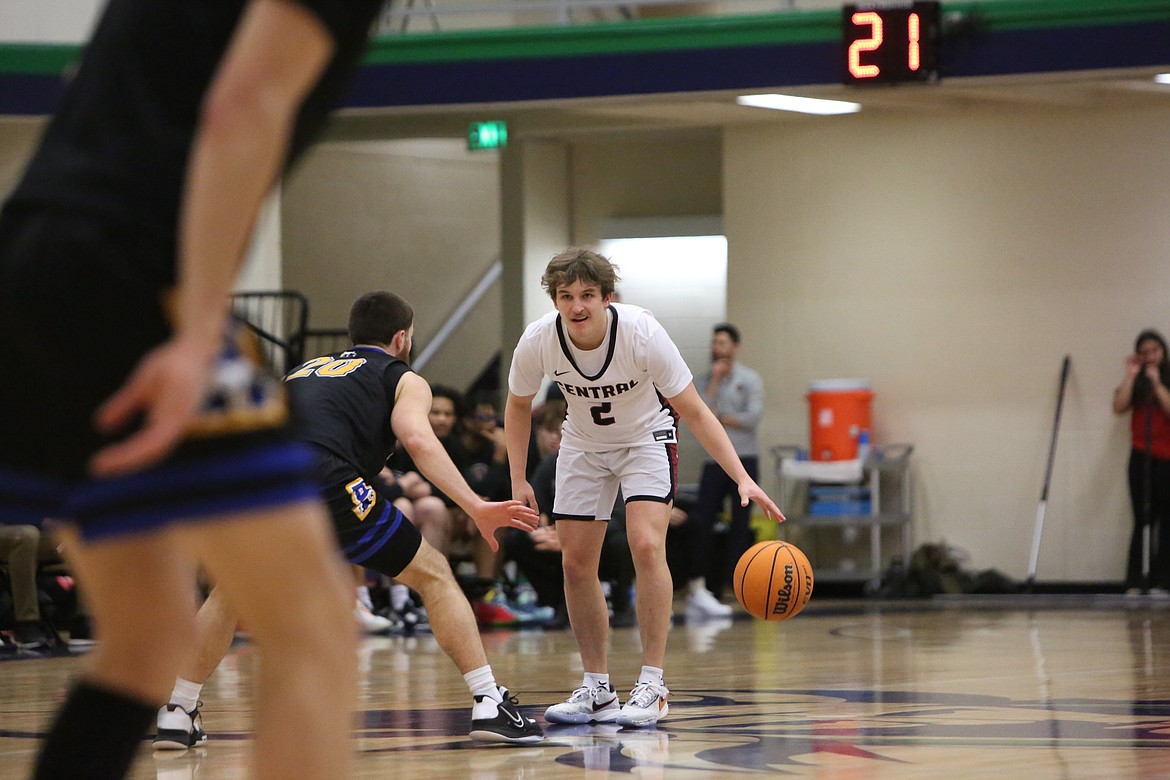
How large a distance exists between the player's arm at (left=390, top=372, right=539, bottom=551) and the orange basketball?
1347 mm

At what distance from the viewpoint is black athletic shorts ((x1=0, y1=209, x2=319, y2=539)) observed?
163cm

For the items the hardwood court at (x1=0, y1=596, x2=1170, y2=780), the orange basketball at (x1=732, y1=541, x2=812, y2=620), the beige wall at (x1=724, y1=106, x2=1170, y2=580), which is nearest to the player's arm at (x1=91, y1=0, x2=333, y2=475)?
the hardwood court at (x1=0, y1=596, x2=1170, y2=780)

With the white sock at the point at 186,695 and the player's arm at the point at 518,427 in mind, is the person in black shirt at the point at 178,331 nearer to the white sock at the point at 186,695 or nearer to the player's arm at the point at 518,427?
the white sock at the point at 186,695

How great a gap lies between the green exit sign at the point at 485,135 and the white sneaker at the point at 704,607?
4278 millimetres

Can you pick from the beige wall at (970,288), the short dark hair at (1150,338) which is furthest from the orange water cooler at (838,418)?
the short dark hair at (1150,338)

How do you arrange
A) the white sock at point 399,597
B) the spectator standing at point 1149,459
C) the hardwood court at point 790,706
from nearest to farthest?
the hardwood court at point 790,706, the white sock at point 399,597, the spectator standing at point 1149,459

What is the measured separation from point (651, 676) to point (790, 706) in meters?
0.57

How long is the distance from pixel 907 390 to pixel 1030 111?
2442 millimetres

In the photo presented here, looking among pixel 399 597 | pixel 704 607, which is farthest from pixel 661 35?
pixel 399 597

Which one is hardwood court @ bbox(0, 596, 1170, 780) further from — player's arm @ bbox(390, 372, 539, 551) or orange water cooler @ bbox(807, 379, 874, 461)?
orange water cooler @ bbox(807, 379, 874, 461)

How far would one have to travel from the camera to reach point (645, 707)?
507 centimetres

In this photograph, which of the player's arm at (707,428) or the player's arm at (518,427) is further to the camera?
the player's arm at (518,427)

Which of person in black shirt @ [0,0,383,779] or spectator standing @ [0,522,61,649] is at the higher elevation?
person in black shirt @ [0,0,383,779]

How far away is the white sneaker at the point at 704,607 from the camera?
10492mm
